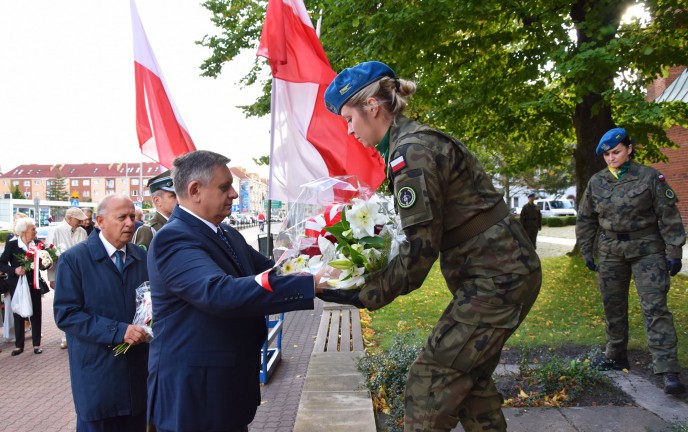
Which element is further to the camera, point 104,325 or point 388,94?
point 104,325

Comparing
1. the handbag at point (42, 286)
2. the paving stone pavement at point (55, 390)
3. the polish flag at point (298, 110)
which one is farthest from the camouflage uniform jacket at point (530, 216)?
the handbag at point (42, 286)

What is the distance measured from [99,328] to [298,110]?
3021mm

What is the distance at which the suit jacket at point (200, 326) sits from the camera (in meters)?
2.06

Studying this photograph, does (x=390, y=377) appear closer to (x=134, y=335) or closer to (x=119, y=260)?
(x=134, y=335)

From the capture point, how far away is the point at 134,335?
300 centimetres

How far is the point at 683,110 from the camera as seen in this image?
906cm

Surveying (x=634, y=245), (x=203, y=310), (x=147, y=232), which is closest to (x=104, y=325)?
(x=203, y=310)

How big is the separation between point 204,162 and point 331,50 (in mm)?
9634

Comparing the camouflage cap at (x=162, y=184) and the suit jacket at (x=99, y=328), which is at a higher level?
the camouflage cap at (x=162, y=184)

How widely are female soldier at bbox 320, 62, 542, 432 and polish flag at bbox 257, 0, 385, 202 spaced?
2658mm

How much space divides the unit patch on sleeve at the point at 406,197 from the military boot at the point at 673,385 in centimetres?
354

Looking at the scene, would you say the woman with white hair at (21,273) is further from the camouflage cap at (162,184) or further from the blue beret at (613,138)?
the blue beret at (613,138)

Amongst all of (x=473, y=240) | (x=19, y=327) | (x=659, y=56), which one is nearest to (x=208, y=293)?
(x=473, y=240)

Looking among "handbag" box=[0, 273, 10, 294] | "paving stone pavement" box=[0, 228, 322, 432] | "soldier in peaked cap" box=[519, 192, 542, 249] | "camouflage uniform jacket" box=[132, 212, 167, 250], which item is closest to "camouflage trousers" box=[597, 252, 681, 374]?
"paving stone pavement" box=[0, 228, 322, 432]
